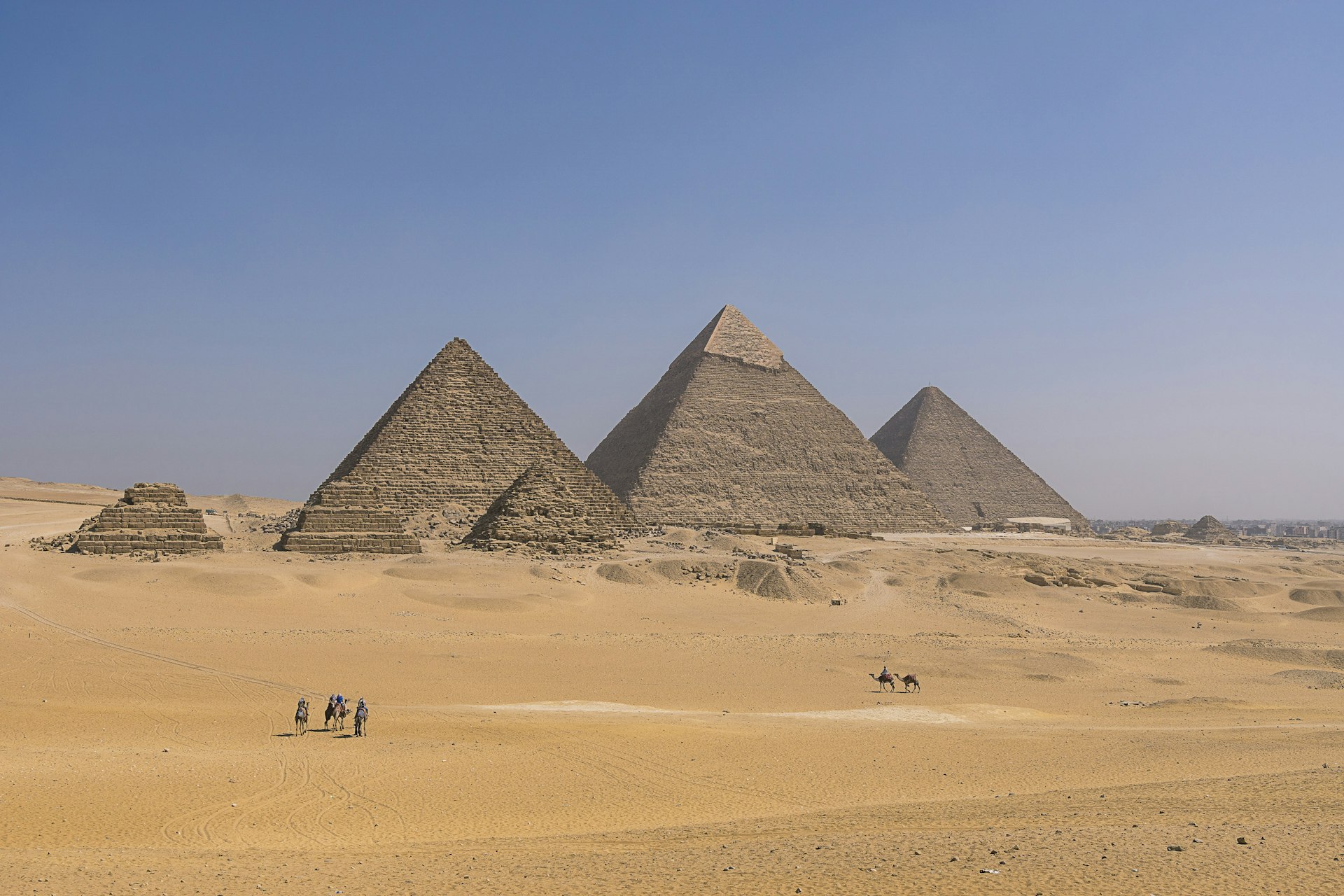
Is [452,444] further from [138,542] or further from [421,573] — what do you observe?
[421,573]

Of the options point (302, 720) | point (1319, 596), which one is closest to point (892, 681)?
point (302, 720)

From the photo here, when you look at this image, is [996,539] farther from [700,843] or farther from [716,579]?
[700,843]

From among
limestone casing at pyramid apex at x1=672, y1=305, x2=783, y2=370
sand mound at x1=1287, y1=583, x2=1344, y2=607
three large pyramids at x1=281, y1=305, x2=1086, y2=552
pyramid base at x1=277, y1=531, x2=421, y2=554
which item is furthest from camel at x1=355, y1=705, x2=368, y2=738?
limestone casing at pyramid apex at x1=672, y1=305, x2=783, y2=370

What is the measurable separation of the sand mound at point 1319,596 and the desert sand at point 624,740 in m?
4.18

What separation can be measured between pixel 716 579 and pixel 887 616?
444 cm

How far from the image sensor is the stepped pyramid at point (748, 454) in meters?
55.3

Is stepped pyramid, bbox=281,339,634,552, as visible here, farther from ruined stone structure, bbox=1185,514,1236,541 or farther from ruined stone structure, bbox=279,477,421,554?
ruined stone structure, bbox=1185,514,1236,541

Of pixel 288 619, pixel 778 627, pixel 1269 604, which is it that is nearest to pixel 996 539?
pixel 1269 604

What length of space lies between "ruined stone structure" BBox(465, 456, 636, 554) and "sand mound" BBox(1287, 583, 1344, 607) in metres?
18.9

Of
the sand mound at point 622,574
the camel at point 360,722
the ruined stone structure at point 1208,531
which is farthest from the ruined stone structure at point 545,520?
the ruined stone structure at point 1208,531

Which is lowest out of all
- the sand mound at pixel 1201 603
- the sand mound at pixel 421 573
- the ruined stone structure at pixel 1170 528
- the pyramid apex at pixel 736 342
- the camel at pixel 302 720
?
the camel at pixel 302 720

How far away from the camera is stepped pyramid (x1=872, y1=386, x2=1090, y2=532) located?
73.6 metres

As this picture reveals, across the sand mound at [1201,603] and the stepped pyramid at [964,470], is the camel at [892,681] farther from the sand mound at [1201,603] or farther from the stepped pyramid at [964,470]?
the stepped pyramid at [964,470]

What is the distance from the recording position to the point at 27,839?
18.6 feet
